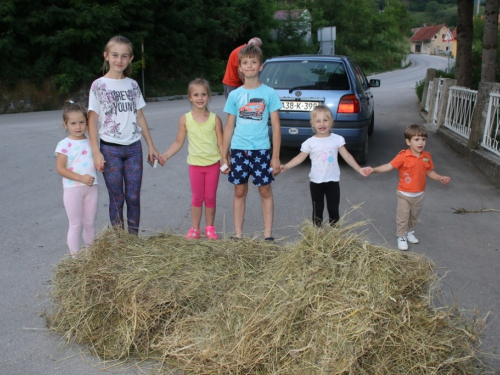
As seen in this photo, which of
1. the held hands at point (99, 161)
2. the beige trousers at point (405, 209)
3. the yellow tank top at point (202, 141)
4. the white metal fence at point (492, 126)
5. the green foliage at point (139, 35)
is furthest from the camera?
the green foliage at point (139, 35)

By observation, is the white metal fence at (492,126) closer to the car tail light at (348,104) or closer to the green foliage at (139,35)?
the car tail light at (348,104)

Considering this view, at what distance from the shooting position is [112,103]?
14.2 feet

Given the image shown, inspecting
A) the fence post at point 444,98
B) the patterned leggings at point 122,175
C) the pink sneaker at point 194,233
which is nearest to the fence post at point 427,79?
the fence post at point 444,98

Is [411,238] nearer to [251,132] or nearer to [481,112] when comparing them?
[251,132]

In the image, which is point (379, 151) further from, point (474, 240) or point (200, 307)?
point (200, 307)

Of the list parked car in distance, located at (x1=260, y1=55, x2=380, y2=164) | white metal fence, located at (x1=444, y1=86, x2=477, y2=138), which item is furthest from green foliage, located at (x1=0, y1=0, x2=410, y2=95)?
white metal fence, located at (x1=444, y1=86, x2=477, y2=138)

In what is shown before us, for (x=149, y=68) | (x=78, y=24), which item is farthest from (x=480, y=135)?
(x=149, y=68)

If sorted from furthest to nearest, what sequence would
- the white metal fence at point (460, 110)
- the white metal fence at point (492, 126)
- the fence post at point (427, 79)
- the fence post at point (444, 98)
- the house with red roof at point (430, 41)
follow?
the house with red roof at point (430, 41)
the fence post at point (427, 79)
the fence post at point (444, 98)
the white metal fence at point (460, 110)
the white metal fence at point (492, 126)

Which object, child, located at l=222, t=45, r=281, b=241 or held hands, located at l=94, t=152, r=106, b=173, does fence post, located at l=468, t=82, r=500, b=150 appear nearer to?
child, located at l=222, t=45, r=281, b=241

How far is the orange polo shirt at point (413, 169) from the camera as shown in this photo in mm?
4926

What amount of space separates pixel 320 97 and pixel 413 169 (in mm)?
3087

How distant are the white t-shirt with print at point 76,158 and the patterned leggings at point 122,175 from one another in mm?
172

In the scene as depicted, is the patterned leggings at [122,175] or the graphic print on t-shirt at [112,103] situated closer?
the graphic print on t-shirt at [112,103]

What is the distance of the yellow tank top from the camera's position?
473cm
